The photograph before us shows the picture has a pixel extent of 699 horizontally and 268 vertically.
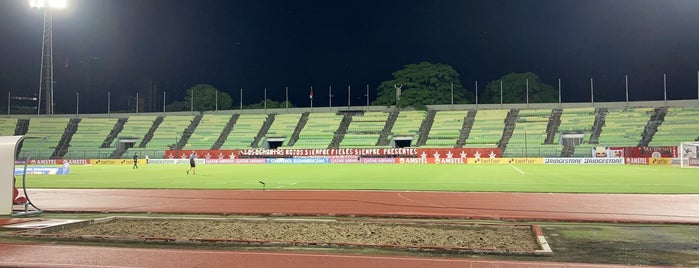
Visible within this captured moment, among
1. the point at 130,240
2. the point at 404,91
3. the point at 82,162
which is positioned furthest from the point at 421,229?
the point at 404,91

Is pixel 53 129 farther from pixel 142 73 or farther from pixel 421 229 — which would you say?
pixel 421 229

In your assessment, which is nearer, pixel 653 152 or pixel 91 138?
pixel 653 152

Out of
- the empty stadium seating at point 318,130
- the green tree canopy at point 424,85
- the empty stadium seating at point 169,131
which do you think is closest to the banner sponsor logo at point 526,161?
the empty stadium seating at point 318,130

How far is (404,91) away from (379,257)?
70117 millimetres

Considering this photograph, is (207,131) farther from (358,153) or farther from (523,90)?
(523,90)

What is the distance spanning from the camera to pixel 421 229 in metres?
9.62

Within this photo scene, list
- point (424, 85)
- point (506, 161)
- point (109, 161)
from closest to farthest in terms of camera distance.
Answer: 1. point (506, 161)
2. point (109, 161)
3. point (424, 85)

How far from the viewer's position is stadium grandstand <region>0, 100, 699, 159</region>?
184ft

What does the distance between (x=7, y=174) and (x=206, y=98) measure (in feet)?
240

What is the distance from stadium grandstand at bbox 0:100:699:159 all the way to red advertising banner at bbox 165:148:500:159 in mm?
3113

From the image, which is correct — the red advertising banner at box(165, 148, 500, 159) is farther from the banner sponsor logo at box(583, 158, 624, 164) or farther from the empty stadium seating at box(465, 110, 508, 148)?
the banner sponsor logo at box(583, 158, 624, 164)

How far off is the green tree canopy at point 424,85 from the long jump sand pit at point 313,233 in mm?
64066

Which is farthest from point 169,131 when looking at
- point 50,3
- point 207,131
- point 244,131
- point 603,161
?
point 603,161

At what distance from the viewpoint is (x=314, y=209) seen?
43.3 ft
